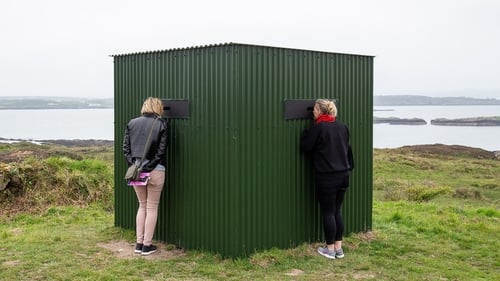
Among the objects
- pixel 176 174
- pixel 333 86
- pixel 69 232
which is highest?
pixel 333 86

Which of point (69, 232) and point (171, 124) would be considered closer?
point (171, 124)

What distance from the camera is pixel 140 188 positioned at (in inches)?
273

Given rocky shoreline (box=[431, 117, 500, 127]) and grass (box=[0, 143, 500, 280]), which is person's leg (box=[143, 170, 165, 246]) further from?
rocky shoreline (box=[431, 117, 500, 127])

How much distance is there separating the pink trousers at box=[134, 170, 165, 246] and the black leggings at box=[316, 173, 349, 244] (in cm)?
201

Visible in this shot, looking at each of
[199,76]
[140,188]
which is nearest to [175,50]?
[199,76]

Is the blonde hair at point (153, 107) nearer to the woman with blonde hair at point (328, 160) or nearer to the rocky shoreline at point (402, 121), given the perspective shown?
the woman with blonde hair at point (328, 160)

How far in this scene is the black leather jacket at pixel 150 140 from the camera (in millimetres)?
6738

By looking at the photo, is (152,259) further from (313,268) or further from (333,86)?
(333,86)

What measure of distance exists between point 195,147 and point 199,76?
0.88 m

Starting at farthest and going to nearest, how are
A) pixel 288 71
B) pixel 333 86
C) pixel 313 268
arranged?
pixel 333 86
pixel 288 71
pixel 313 268

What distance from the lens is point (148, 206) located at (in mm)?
7000

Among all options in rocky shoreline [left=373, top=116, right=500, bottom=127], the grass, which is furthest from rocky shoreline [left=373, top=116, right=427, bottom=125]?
the grass

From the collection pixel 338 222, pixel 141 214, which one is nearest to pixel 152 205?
pixel 141 214

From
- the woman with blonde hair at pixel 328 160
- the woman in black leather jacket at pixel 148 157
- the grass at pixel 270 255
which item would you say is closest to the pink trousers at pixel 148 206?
the woman in black leather jacket at pixel 148 157
